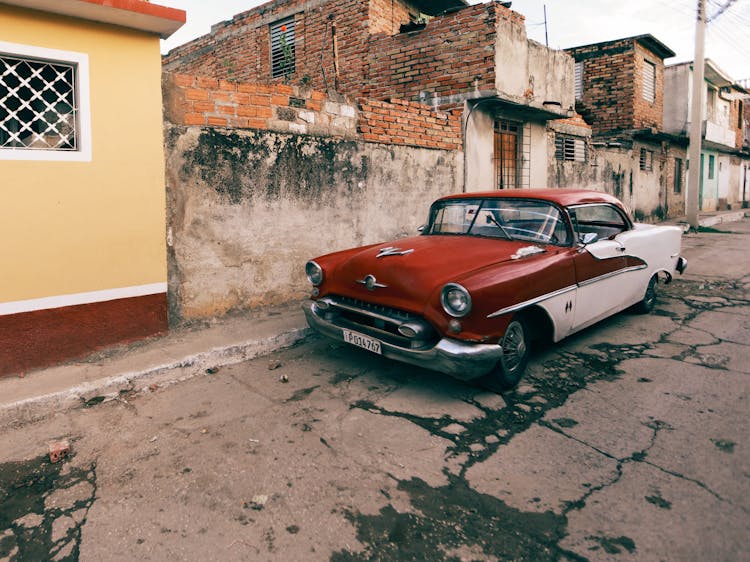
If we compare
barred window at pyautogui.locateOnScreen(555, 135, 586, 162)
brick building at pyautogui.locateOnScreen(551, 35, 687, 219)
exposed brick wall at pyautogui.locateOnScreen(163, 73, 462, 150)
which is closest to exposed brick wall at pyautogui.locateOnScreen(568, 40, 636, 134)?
brick building at pyautogui.locateOnScreen(551, 35, 687, 219)

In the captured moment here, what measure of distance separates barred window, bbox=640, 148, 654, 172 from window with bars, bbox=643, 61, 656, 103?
6.43ft

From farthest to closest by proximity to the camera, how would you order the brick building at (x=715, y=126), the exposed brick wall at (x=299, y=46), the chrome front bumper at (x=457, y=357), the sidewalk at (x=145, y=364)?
the brick building at (x=715, y=126) → the exposed brick wall at (x=299, y=46) → the sidewalk at (x=145, y=364) → the chrome front bumper at (x=457, y=357)

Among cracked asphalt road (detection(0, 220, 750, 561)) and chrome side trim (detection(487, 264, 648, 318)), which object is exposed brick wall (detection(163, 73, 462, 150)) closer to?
cracked asphalt road (detection(0, 220, 750, 561))

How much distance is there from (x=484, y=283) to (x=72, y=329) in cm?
341

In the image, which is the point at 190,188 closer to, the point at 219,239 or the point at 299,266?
the point at 219,239

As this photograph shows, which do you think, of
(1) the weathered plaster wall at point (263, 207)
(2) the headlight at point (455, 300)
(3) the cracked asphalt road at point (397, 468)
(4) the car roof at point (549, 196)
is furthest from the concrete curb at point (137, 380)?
(4) the car roof at point (549, 196)

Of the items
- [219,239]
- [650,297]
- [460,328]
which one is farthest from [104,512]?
[650,297]

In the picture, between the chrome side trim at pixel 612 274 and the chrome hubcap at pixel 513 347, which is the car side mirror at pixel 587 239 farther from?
the chrome hubcap at pixel 513 347

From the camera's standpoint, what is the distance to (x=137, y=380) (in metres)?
3.98

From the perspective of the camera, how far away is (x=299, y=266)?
6145 mm

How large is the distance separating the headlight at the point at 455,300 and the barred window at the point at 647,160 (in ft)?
49.8

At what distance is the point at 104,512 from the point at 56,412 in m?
1.55

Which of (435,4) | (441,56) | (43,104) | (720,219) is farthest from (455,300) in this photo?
(720,219)

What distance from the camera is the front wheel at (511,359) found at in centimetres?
365
